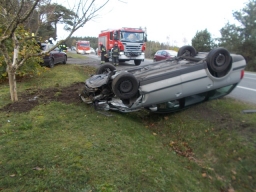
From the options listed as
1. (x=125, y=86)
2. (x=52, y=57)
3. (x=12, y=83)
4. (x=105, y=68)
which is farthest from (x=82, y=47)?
(x=125, y=86)

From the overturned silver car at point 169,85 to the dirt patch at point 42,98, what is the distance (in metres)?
0.71

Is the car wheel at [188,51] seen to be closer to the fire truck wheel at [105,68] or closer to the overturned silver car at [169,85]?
the overturned silver car at [169,85]

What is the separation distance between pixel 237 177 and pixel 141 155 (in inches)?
72.5

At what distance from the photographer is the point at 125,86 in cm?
507

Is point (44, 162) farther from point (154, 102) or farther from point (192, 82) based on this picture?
point (192, 82)

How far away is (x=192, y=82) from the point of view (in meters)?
5.27


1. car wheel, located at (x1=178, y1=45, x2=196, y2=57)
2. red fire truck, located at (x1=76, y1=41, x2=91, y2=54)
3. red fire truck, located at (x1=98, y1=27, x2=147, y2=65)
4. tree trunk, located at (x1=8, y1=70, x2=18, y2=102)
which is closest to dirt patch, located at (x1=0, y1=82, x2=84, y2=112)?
tree trunk, located at (x1=8, y1=70, x2=18, y2=102)

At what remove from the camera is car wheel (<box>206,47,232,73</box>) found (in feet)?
17.3

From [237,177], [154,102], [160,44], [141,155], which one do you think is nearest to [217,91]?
[154,102]

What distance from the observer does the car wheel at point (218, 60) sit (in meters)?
5.27

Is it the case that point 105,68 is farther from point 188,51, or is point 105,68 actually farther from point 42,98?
point 188,51

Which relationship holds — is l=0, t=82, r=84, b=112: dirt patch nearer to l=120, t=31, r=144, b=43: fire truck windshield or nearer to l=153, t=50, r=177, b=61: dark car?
l=120, t=31, r=144, b=43: fire truck windshield

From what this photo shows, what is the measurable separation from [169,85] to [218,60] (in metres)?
1.26

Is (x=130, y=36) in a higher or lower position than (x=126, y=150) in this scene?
higher
